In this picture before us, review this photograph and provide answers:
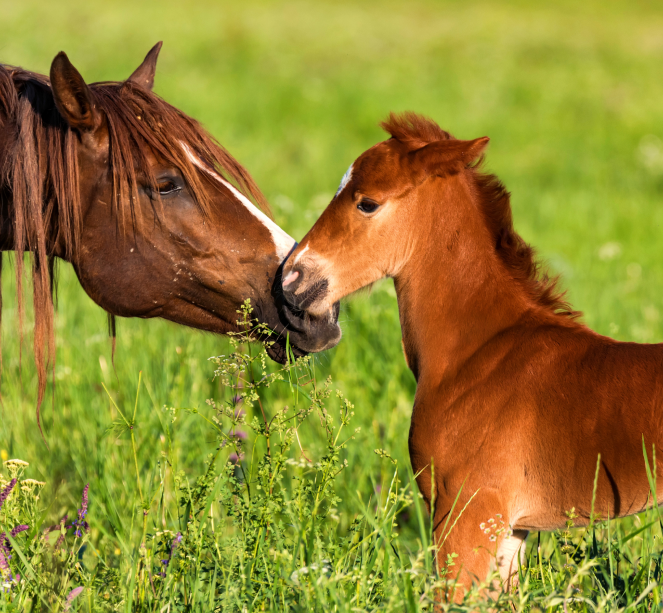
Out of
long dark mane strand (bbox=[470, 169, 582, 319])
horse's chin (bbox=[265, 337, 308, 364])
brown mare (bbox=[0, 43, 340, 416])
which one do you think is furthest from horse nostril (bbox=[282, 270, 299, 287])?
long dark mane strand (bbox=[470, 169, 582, 319])

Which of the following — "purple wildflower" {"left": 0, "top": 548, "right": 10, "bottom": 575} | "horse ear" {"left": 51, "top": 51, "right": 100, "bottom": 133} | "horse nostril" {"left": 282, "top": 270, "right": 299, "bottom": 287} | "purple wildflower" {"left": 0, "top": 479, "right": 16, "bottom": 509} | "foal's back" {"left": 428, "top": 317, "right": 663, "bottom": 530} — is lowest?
"purple wildflower" {"left": 0, "top": 548, "right": 10, "bottom": 575}

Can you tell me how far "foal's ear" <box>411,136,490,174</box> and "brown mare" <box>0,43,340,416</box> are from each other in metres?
0.63

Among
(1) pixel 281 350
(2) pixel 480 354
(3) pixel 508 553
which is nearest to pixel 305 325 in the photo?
(1) pixel 281 350

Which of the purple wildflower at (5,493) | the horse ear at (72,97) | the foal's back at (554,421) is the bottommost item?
the purple wildflower at (5,493)

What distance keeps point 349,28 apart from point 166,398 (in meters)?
23.1

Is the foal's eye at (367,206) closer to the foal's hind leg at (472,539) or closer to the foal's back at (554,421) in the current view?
the foal's back at (554,421)

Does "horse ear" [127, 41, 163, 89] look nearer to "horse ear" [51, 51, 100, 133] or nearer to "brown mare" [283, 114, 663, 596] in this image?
"horse ear" [51, 51, 100, 133]

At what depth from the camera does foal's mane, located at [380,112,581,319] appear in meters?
2.54

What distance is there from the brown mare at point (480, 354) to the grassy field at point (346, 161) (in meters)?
0.31

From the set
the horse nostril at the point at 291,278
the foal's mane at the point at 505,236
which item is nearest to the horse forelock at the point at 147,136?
the horse nostril at the point at 291,278

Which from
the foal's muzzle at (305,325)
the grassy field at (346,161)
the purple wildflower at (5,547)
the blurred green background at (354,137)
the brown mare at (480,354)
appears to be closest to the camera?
the brown mare at (480,354)

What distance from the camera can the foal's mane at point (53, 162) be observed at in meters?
2.49

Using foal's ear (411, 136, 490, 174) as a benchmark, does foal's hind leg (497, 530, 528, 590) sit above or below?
below

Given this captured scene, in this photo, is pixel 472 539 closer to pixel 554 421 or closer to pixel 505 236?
pixel 554 421
